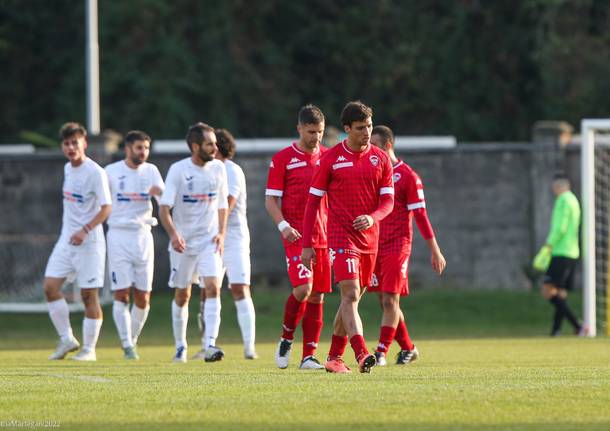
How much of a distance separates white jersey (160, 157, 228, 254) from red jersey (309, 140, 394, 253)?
124 inches

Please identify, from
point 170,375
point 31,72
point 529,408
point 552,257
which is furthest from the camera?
point 31,72

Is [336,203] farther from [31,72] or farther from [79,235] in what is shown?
[31,72]

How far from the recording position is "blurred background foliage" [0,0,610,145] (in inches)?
1598

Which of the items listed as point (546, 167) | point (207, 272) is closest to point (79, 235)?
point (207, 272)

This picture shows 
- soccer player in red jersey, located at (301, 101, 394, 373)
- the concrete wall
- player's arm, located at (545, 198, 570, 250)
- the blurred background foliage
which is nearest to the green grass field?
soccer player in red jersey, located at (301, 101, 394, 373)

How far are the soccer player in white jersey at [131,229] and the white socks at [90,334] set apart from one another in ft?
0.83

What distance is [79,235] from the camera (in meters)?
14.8

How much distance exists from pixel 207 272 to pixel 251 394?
5108 mm

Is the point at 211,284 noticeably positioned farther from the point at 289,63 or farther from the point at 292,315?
the point at 289,63

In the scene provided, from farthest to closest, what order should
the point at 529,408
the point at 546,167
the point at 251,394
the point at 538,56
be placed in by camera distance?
the point at 538,56
the point at 546,167
the point at 251,394
the point at 529,408

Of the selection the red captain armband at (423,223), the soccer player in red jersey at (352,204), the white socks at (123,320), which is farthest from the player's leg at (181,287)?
the soccer player in red jersey at (352,204)

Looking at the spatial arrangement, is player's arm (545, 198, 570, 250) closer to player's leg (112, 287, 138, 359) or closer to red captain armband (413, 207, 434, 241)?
player's leg (112, 287, 138, 359)

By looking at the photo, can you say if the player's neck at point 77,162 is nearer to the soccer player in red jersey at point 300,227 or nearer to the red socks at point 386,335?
the soccer player in red jersey at point 300,227

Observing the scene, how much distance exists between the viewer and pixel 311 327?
12.6 m
